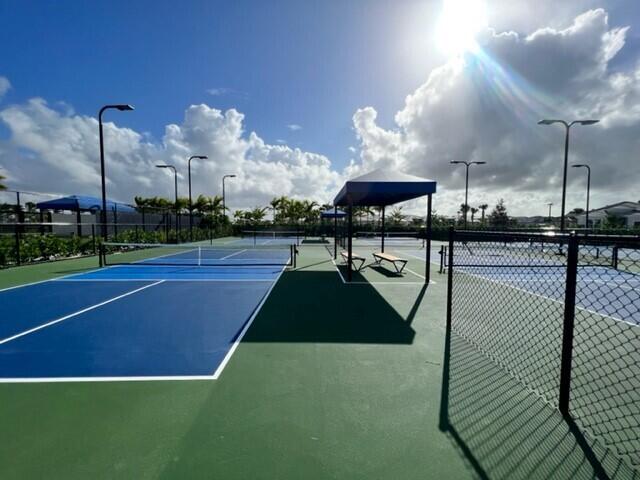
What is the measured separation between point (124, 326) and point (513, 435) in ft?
20.4

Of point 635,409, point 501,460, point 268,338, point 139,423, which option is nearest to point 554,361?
point 635,409

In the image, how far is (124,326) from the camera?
229 inches

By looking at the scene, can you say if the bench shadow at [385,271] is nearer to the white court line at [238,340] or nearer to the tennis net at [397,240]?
the white court line at [238,340]

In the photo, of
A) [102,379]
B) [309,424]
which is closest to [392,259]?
[309,424]

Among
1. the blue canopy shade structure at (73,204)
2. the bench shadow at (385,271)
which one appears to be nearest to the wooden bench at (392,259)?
the bench shadow at (385,271)

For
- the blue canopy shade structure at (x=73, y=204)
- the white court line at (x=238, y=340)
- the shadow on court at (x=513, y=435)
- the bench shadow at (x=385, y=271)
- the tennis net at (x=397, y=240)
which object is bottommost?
the shadow on court at (x=513, y=435)

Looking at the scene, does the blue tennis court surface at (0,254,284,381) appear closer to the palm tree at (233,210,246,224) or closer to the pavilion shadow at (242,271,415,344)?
the pavilion shadow at (242,271,415,344)

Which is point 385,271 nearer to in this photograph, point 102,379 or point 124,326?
point 124,326

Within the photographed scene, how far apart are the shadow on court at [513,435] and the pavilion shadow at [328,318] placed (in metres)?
1.61

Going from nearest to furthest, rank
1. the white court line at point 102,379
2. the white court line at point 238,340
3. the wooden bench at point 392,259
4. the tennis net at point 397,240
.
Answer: the white court line at point 102,379, the white court line at point 238,340, the wooden bench at point 392,259, the tennis net at point 397,240

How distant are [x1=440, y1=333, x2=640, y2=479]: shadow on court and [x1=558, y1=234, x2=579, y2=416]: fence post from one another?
19 cm

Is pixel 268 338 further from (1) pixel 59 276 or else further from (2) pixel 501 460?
(1) pixel 59 276

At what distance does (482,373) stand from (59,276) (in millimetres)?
13246

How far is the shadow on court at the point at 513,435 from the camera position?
250 cm
